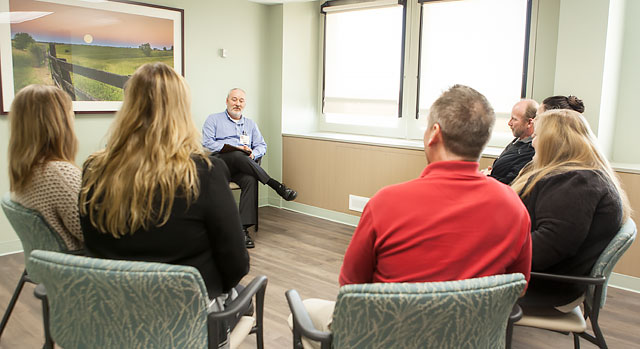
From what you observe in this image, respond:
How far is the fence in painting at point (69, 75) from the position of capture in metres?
4.30

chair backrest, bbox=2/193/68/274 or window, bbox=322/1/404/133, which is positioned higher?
window, bbox=322/1/404/133

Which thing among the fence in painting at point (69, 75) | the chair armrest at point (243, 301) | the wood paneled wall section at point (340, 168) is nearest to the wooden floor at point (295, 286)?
the wood paneled wall section at point (340, 168)

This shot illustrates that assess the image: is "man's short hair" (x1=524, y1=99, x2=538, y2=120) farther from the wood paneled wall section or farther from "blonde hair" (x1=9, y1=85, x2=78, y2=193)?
"blonde hair" (x1=9, y1=85, x2=78, y2=193)

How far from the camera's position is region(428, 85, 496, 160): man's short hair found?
56.2 inches

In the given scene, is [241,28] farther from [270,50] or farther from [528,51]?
[528,51]

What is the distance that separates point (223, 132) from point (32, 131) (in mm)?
3143

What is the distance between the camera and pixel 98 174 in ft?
5.16

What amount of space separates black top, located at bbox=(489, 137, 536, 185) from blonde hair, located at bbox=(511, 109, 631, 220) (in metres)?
1.11

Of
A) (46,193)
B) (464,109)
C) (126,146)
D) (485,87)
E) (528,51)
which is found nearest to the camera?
(464,109)

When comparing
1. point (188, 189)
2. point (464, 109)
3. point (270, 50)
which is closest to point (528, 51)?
point (270, 50)

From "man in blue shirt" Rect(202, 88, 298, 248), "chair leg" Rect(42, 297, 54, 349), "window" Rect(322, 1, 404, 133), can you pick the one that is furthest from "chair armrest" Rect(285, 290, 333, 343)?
"window" Rect(322, 1, 404, 133)

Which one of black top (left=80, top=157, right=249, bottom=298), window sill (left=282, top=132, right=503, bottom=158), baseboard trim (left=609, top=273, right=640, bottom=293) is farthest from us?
window sill (left=282, top=132, right=503, bottom=158)

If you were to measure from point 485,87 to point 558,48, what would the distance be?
0.92m

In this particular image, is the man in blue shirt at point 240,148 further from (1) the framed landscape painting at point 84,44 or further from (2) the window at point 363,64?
(2) the window at point 363,64
